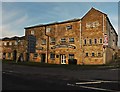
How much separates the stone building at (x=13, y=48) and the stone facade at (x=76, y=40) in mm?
3986

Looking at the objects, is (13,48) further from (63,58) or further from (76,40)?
(76,40)

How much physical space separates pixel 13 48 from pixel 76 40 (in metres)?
20.1

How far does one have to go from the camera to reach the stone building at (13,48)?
166 feet

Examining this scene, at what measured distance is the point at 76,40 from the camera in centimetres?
4100

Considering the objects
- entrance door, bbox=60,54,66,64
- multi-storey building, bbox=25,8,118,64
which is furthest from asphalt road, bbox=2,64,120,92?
entrance door, bbox=60,54,66,64

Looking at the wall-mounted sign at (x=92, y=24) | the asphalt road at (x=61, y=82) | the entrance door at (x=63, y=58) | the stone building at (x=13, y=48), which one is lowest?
the asphalt road at (x=61, y=82)

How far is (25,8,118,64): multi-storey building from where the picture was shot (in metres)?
38.0

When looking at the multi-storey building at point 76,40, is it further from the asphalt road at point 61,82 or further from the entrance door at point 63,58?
the asphalt road at point 61,82

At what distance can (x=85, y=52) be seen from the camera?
A: 39250 millimetres

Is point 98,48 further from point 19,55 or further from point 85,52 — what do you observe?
point 19,55

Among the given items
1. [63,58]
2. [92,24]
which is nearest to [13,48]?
[63,58]

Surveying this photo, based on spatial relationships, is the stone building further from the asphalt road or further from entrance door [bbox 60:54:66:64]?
the asphalt road

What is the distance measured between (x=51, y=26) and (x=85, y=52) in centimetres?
1103

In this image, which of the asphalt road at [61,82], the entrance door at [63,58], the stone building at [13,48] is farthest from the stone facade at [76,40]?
the asphalt road at [61,82]
